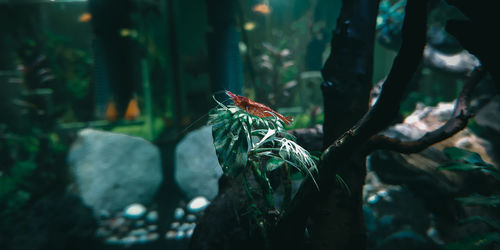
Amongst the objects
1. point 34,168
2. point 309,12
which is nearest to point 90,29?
point 34,168

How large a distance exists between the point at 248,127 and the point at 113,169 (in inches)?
178

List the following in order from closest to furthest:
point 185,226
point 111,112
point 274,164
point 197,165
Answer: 1. point 274,164
2. point 185,226
3. point 197,165
4. point 111,112

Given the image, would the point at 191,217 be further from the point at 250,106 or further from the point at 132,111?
the point at 132,111

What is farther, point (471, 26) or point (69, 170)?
point (69, 170)

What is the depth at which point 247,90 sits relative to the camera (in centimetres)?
568

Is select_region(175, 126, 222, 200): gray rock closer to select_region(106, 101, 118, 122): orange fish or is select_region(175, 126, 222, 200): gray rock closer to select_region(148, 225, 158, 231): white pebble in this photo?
select_region(148, 225, 158, 231): white pebble

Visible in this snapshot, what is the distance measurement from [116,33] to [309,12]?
596cm

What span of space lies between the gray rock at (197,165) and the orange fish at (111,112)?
1.91m

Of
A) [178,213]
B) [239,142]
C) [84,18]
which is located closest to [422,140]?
[239,142]

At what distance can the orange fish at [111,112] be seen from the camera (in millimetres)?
6000

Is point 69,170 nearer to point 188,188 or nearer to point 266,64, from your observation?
point 188,188

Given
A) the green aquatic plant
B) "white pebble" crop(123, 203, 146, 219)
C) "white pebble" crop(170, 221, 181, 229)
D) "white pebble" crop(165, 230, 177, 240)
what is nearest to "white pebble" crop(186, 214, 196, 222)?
"white pebble" crop(170, 221, 181, 229)

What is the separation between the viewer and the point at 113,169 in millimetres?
5172

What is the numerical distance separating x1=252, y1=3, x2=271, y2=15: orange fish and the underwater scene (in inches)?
8.0
